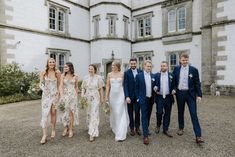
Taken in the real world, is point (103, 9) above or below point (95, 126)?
above

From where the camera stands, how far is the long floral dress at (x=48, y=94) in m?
4.50

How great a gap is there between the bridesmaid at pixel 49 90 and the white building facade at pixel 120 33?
344 inches

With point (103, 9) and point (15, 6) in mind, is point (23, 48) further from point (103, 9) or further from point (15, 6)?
point (103, 9)

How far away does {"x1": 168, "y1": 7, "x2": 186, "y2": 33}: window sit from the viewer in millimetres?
15293

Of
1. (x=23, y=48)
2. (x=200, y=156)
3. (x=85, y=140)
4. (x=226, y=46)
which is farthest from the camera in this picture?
(x=23, y=48)

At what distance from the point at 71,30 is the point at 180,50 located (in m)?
8.81

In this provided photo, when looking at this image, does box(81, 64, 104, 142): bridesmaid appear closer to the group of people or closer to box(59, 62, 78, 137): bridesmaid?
the group of people

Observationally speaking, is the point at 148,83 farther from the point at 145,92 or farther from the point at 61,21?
the point at 61,21

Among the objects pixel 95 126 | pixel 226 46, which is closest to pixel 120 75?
pixel 95 126

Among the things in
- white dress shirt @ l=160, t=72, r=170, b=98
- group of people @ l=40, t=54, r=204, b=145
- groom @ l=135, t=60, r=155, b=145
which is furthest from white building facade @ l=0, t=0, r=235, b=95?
groom @ l=135, t=60, r=155, b=145

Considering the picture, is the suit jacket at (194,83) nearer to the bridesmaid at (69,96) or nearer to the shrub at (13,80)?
the bridesmaid at (69,96)

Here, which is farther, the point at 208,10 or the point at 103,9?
the point at 103,9

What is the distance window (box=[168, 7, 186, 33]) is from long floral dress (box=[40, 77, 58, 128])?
13.2 meters

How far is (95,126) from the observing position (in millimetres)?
4605
